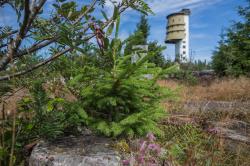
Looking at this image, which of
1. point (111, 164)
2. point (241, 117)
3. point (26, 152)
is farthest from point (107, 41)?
point (241, 117)

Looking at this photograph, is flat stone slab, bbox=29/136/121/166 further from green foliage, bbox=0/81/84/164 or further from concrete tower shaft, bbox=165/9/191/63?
concrete tower shaft, bbox=165/9/191/63

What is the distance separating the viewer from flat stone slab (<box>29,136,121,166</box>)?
2.12 meters

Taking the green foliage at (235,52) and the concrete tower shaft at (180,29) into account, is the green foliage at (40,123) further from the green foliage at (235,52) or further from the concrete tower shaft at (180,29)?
the concrete tower shaft at (180,29)

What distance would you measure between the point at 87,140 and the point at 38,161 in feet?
1.56

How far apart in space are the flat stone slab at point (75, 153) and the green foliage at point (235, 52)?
13044 millimetres

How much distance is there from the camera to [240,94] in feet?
25.3

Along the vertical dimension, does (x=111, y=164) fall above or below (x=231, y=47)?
below

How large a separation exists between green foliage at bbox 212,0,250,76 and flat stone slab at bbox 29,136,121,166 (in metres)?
13.0

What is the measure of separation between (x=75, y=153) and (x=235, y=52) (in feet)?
48.9

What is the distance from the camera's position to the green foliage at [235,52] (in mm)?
15164

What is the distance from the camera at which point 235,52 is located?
51.6 feet

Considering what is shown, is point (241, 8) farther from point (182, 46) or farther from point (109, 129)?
point (182, 46)

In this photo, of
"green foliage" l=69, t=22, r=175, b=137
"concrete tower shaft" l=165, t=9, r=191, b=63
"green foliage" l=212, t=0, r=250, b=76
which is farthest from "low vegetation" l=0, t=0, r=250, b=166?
"concrete tower shaft" l=165, t=9, r=191, b=63

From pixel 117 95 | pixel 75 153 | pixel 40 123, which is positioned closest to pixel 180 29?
pixel 117 95
